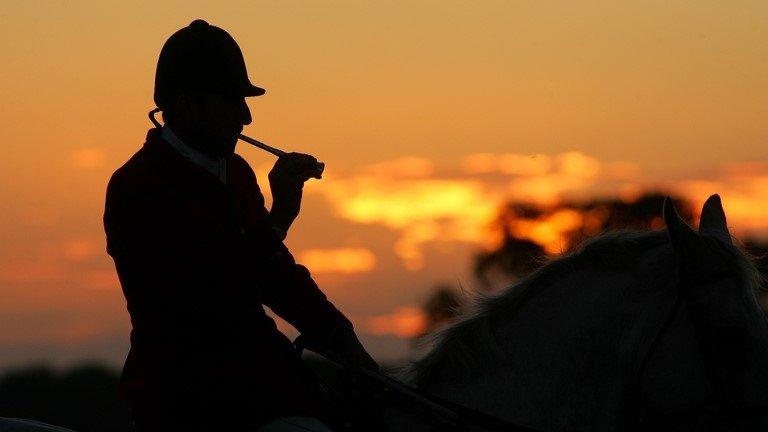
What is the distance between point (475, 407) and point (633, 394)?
0.80 m

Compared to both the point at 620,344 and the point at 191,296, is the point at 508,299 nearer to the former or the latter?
the point at 620,344

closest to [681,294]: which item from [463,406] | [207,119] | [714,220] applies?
[714,220]

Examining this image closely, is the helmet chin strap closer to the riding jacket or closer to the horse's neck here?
the riding jacket

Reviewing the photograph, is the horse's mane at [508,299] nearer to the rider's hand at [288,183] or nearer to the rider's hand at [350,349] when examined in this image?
the rider's hand at [350,349]

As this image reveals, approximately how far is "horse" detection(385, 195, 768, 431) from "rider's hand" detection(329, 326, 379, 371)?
10.9 inches

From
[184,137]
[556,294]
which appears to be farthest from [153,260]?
[556,294]

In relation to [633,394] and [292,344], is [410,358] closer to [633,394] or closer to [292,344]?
[292,344]

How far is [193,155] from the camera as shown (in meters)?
5.95

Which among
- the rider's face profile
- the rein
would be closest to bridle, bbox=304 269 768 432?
the rein

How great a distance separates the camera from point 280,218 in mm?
6211

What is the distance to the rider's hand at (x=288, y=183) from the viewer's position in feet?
20.2

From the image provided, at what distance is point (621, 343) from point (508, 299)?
2.11 ft

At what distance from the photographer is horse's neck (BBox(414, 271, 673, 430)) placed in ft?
19.5

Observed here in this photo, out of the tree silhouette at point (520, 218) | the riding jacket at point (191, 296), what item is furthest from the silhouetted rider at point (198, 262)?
the tree silhouette at point (520, 218)
